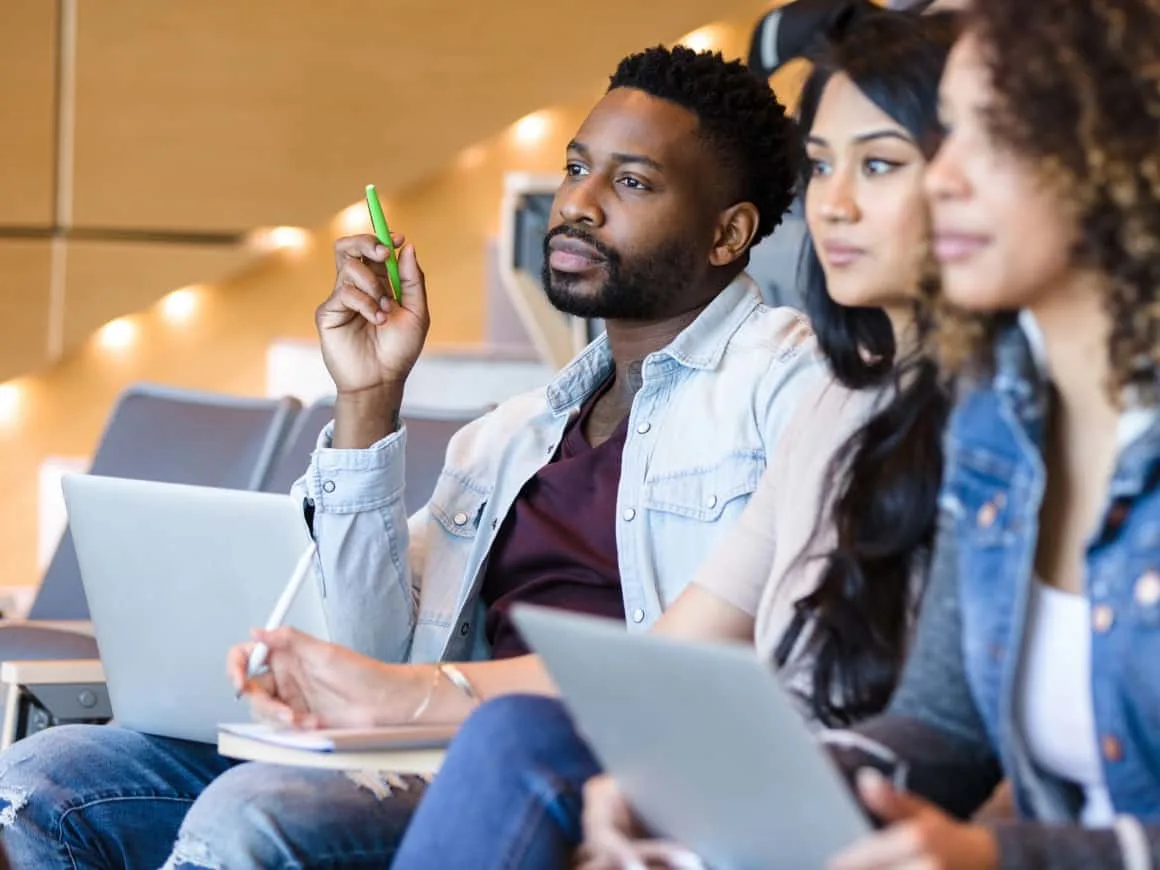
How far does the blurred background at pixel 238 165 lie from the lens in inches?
Result: 189

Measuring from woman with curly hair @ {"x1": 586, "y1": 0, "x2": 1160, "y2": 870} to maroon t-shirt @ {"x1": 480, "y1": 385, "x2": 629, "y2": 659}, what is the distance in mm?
681

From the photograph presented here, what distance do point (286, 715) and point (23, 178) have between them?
3.44 m

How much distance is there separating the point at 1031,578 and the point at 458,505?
0.96 meters

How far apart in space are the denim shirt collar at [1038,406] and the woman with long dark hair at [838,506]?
0.11 m

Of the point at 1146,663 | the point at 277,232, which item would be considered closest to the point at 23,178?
the point at 277,232

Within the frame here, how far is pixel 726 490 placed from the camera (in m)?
2.03

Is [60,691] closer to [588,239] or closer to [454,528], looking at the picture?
[454,528]

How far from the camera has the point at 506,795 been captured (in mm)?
1368

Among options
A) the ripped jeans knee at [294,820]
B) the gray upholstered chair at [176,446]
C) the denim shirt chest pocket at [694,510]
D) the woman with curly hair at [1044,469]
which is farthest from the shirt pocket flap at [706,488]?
the gray upholstered chair at [176,446]

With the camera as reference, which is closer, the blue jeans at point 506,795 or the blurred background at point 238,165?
the blue jeans at point 506,795

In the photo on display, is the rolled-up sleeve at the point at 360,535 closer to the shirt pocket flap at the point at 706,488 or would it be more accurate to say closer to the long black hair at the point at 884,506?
the shirt pocket flap at the point at 706,488

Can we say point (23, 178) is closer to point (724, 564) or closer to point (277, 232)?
point (277, 232)

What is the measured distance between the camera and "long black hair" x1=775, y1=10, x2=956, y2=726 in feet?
5.00

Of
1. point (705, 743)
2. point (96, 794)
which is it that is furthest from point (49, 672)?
point (705, 743)
